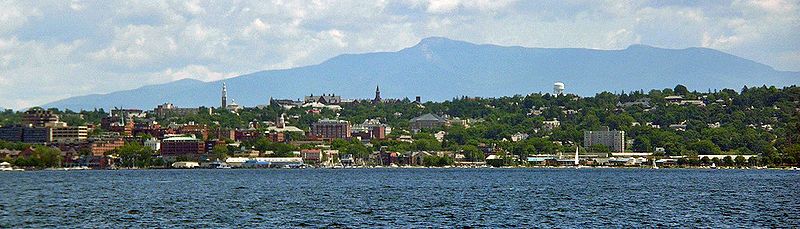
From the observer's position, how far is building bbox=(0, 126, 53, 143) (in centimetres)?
17385

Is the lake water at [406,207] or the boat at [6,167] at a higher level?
the boat at [6,167]

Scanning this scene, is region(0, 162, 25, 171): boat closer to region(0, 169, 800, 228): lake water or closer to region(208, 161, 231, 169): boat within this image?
region(208, 161, 231, 169): boat

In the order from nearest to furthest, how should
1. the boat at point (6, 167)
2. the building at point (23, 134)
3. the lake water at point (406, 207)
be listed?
the lake water at point (406, 207) → the boat at point (6, 167) → the building at point (23, 134)

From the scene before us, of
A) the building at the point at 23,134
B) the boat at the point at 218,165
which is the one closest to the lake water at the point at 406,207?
the building at the point at 23,134

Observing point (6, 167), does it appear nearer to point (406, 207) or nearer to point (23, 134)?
point (23, 134)

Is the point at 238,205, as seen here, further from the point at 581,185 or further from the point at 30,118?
the point at 30,118

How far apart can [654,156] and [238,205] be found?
138324mm

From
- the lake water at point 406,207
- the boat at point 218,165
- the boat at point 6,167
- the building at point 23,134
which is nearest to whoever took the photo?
the lake water at point 406,207

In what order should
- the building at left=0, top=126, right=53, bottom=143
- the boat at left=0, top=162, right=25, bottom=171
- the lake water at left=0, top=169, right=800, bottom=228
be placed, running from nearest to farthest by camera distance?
the lake water at left=0, top=169, right=800, bottom=228 → the boat at left=0, top=162, right=25, bottom=171 → the building at left=0, top=126, right=53, bottom=143

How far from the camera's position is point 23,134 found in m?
186

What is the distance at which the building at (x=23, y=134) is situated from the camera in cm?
17385

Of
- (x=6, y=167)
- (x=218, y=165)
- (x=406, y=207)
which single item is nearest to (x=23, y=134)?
(x=6, y=167)

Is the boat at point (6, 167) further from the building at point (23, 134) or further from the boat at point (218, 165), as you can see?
the boat at point (218, 165)

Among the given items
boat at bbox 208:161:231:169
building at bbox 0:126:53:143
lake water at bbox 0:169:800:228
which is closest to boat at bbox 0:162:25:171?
building at bbox 0:126:53:143
